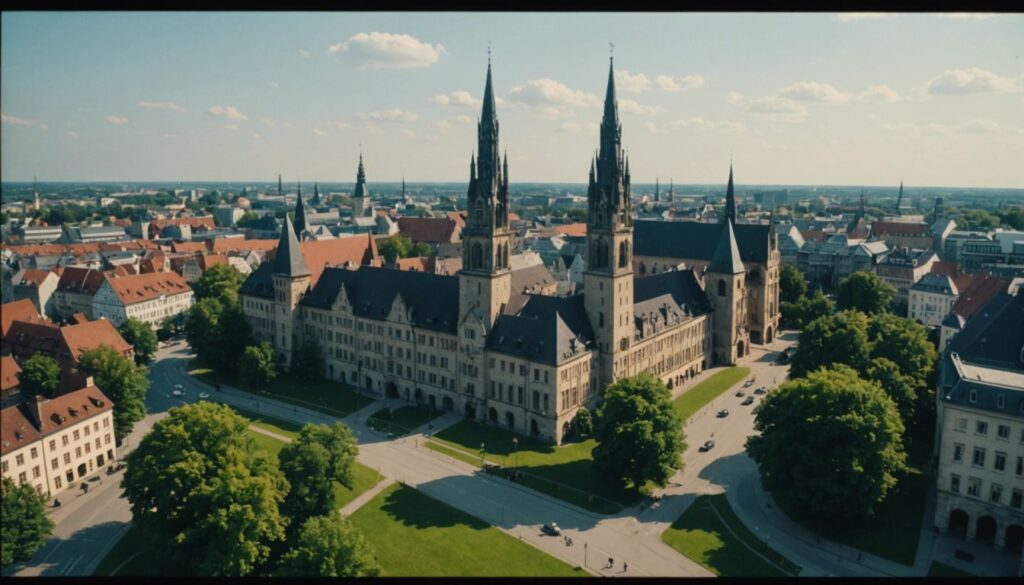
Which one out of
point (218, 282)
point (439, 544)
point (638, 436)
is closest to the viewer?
point (439, 544)

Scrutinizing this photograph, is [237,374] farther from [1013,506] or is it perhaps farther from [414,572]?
[1013,506]

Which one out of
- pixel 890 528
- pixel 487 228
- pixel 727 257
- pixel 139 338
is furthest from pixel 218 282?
pixel 890 528

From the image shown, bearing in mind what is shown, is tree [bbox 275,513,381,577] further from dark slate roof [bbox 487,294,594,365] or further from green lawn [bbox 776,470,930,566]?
green lawn [bbox 776,470,930,566]

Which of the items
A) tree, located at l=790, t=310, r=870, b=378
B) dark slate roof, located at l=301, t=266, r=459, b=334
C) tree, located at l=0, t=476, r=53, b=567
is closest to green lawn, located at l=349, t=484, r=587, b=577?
tree, located at l=0, t=476, r=53, b=567

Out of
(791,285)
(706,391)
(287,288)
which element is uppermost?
(287,288)

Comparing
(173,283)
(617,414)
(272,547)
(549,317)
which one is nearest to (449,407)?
(549,317)

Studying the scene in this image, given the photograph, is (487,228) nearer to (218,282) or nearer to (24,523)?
(24,523)
